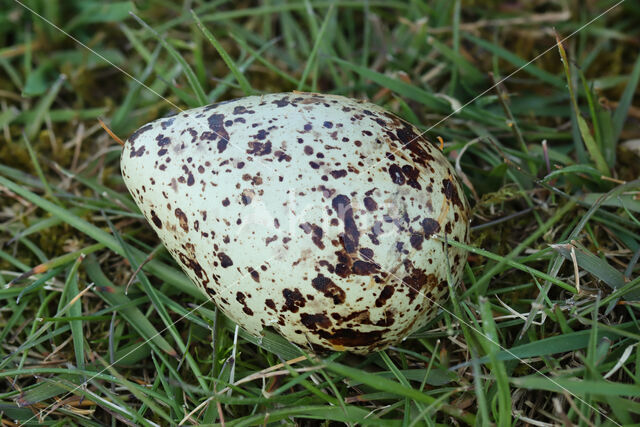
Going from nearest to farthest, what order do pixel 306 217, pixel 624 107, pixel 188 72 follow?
pixel 306 217 → pixel 188 72 → pixel 624 107

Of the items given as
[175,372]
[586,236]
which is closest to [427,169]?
[586,236]

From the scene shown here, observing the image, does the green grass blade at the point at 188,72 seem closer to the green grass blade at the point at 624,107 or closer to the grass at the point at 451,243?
the grass at the point at 451,243

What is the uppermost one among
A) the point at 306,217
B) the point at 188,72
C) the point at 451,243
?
the point at 188,72

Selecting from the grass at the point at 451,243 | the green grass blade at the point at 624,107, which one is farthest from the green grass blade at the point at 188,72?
the green grass blade at the point at 624,107

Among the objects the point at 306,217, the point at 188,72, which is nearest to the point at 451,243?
the point at 306,217

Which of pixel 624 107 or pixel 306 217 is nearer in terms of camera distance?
pixel 306 217

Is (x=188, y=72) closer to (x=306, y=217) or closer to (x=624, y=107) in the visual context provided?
(x=306, y=217)

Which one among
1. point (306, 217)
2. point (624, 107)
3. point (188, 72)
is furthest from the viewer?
point (624, 107)

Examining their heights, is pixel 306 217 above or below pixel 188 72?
below
